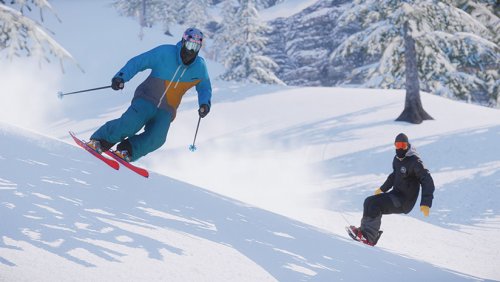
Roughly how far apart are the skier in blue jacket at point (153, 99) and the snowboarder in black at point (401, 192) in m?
2.59

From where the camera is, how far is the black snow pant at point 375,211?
625cm

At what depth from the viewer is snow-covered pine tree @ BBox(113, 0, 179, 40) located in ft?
A: 153

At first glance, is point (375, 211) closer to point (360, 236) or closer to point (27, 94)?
point (360, 236)

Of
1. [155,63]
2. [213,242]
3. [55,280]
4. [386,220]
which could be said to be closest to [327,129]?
[386,220]

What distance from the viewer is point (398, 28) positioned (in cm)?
1638

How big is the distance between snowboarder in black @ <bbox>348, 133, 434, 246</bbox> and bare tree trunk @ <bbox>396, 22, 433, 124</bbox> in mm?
10303

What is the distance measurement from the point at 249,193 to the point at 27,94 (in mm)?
18726

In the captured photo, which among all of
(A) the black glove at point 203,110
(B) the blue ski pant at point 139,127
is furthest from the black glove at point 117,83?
(A) the black glove at point 203,110

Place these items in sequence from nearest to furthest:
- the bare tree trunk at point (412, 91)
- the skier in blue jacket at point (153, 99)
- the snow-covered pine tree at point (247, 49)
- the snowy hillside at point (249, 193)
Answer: the snowy hillside at point (249, 193), the skier in blue jacket at point (153, 99), the bare tree trunk at point (412, 91), the snow-covered pine tree at point (247, 49)

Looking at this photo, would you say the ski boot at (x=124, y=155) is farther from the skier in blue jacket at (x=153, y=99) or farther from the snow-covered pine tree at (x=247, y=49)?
the snow-covered pine tree at (x=247, y=49)

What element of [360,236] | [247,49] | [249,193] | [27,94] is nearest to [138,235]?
[360,236]

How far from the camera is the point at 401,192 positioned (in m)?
6.21

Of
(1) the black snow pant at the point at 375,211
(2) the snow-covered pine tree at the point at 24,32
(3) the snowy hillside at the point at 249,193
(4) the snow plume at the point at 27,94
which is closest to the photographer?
(3) the snowy hillside at the point at 249,193

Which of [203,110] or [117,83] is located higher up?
[117,83]
